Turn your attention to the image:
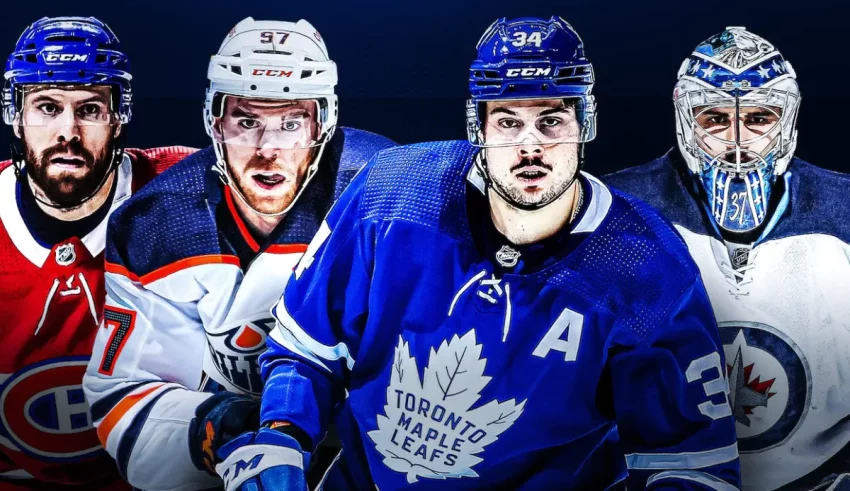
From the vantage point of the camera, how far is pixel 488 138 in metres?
2.56

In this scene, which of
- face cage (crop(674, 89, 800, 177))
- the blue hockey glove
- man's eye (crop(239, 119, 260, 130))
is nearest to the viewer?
the blue hockey glove

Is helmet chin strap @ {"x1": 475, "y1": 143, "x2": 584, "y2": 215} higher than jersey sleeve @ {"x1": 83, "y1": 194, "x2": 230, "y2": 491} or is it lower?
higher

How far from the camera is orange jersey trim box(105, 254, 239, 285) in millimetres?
2867

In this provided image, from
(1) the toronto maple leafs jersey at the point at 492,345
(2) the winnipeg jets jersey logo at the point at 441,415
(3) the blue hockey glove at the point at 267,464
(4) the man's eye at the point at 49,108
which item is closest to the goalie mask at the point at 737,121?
(1) the toronto maple leafs jersey at the point at 492,345

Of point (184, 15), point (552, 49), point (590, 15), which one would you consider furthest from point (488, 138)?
point (184, 15)

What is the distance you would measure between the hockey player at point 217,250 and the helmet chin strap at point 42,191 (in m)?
0.11

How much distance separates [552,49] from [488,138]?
26cm

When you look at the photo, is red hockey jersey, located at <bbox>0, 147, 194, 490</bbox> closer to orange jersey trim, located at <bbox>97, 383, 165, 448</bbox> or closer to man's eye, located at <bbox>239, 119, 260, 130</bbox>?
orange jersey trim, located at <bbox>97, 383, 165, 448</bbox>

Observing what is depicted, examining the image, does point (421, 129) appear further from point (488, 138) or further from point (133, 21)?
point (133, 21)

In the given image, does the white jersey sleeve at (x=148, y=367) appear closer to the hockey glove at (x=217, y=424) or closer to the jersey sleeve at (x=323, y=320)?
the hockey glove at (x=217, y=424)

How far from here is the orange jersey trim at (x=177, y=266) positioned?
2.87 meters

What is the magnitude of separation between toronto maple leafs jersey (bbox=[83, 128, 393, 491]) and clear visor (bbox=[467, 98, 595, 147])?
1.50 feet

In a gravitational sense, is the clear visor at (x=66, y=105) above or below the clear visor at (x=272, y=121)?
above

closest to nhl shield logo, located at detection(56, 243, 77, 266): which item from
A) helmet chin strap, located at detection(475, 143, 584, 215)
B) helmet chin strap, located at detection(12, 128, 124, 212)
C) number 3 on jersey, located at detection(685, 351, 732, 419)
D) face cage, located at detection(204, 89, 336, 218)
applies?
helmet chin strap, located at detection(12, 128, 124, 212)
